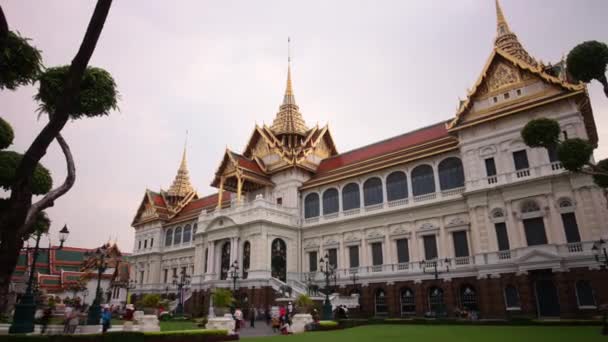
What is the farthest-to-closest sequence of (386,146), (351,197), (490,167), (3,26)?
1. (386,146)
2. (351,197)
3. (490,167)
4. (3,26)

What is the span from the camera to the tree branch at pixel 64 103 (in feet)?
26.4

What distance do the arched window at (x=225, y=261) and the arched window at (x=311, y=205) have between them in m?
7.51

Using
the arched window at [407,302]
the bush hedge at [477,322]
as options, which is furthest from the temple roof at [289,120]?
the bush hedge at [477,322]

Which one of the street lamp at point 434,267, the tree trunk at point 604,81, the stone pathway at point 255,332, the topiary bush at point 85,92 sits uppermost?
the topiary bush at point 85,92

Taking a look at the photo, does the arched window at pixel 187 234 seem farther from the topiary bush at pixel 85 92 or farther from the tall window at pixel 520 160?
the tall window at pixel 520 160

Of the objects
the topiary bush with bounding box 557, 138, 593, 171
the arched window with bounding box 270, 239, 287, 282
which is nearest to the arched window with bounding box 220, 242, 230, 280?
the arched window with bounding box 270, 239, 287, 282

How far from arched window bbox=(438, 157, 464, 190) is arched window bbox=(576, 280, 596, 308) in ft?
29.3

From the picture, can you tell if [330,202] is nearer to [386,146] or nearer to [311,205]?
[311,205]

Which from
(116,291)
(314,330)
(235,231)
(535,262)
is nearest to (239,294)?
(235,231)

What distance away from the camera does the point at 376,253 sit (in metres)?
30.3

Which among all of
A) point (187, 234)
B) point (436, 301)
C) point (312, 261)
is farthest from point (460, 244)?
point (187, 234)

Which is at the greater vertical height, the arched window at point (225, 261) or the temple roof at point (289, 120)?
the temple roof at point (289, 120)

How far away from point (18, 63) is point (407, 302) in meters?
25.0

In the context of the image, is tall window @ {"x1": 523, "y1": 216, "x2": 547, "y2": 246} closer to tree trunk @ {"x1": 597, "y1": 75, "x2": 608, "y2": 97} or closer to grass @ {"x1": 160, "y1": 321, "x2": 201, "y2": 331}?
tree trunk @ {"x1": 597, "y1": 75, "x2": 608, "y2": 97}
